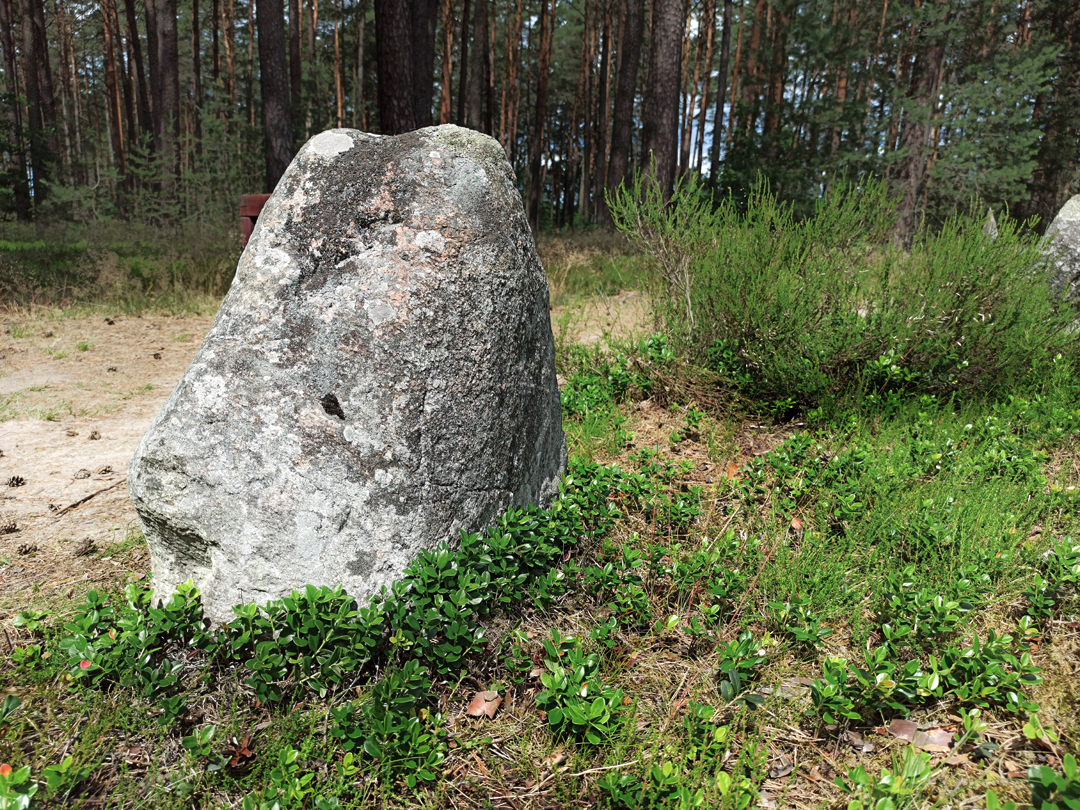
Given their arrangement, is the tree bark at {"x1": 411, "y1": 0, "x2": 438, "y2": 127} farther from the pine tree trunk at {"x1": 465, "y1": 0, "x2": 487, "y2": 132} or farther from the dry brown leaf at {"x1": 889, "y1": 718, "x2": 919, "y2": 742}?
the dry brown leaf at {"x1": 889, "y1": 718, "x2": 919, "y2": 742}

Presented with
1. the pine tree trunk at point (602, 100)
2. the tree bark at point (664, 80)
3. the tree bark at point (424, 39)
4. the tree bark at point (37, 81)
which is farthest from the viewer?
the pine tree trunk at point (602, 100)

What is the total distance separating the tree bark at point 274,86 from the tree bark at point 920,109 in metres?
9.58

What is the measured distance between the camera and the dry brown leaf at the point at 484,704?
2041 millimetres

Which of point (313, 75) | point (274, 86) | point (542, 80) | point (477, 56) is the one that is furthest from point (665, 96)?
point (313, 75)

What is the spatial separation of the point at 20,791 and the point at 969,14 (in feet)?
48.3

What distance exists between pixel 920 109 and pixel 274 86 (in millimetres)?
10041

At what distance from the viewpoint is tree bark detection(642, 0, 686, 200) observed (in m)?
8.38

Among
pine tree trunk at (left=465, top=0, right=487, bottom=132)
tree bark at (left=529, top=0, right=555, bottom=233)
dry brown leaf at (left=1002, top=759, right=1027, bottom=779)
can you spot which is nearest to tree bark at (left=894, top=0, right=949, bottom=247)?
tree bark at (left=529, top=0, right=555, bottom=233)

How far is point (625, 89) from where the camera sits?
517 inches

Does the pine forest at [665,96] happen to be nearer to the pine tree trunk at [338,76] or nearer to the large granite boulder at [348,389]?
the pine tree trunk at [338,76]

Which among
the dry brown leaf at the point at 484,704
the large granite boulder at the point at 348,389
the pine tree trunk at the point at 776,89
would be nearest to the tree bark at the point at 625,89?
the pine tree trunk at the point at 776,89

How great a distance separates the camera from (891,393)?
4008 mm

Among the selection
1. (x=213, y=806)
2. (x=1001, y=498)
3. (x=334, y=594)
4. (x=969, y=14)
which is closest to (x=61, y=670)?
(x=213, y=806)

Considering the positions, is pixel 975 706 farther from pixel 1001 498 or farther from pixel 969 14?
pixel 969 14
